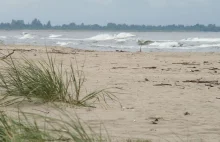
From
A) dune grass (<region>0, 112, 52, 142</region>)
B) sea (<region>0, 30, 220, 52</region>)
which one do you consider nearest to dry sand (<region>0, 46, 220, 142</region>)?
dune grass (<region>0, 112, 52, 142</region>)

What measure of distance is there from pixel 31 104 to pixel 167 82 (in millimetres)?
3662

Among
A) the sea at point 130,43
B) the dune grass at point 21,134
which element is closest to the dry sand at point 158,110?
the dune grass at point 21,134

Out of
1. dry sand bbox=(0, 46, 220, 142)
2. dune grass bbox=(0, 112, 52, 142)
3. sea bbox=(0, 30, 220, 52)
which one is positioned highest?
dune grass bbox=(0, 112, 52, 142)

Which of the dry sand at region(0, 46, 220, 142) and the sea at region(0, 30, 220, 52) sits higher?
the dry sand at region(0, 46, 220, 142)

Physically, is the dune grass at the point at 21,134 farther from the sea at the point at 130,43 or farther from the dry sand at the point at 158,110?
the sea at the point at 130,43

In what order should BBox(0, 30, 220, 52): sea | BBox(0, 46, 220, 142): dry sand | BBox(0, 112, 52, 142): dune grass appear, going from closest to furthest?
BBox(0, 112, 52, 142): dune grass
BBox(0, 46, 220, 142): dry sand
BBox(0, 30, 220, 52): sea

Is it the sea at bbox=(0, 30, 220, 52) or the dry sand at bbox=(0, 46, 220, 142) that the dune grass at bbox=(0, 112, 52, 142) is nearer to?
the dry sand at bbox=(0, 46, 220, 142)

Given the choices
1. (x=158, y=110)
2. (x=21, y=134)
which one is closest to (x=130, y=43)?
(x=158, y=110)

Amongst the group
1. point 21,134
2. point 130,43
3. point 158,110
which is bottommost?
point 130,43

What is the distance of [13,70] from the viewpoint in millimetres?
5055

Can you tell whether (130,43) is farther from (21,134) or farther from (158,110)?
(21,134)

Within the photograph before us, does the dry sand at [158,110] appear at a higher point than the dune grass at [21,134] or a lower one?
lower

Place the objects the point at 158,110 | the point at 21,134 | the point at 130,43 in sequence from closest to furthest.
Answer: the point at 21,134
the point at 158,110
the point at 130,43

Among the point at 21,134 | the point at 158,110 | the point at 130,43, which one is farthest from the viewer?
the point at 130,43
